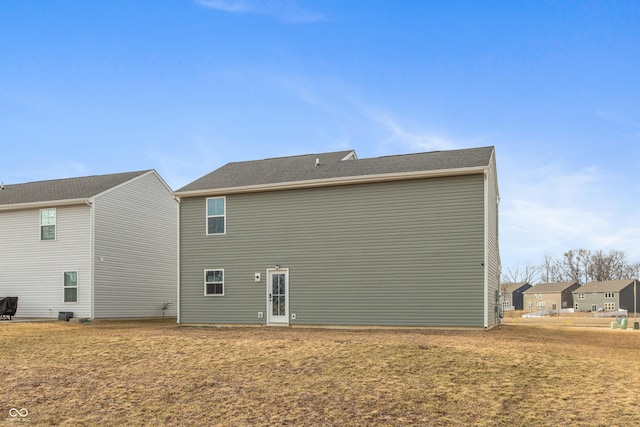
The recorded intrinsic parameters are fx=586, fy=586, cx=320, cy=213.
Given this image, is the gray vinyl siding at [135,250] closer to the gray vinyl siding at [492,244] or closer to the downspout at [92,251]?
the downspout at [92,251]

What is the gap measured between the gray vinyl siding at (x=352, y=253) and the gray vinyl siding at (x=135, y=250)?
15.0 ft

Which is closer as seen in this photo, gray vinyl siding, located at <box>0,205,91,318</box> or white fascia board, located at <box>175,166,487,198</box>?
white fascia board, located at <box>175,166,487,198</box>

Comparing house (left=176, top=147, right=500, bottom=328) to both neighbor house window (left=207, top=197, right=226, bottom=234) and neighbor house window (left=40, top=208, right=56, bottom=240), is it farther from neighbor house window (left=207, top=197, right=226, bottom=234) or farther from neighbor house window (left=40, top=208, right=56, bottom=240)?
neighbor house window (left=40, top=208, right=56, bottom=240)

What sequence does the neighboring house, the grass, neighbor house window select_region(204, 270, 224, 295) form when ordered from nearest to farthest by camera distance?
the grass < neighbor house window select_region(204, 270, 224, 295) < the neighboring house

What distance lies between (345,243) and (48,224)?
13355mm

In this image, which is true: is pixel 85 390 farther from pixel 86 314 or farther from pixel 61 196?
pixel 61 196

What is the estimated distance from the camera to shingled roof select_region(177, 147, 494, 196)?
18.4 meters

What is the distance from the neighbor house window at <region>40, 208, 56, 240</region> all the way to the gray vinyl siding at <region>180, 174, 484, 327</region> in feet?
21.7

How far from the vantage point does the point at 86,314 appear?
2322 cm

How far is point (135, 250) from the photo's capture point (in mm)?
25891

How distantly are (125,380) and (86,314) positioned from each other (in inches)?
529

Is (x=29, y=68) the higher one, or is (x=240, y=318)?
(x=29, y=68)

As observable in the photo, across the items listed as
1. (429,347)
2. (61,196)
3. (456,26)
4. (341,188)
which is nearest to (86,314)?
(61,196)

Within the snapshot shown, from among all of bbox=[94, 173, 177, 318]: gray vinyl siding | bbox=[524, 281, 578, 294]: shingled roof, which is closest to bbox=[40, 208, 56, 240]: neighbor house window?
bbox=[94, 173, 177, 318]: gray vinyl siding
